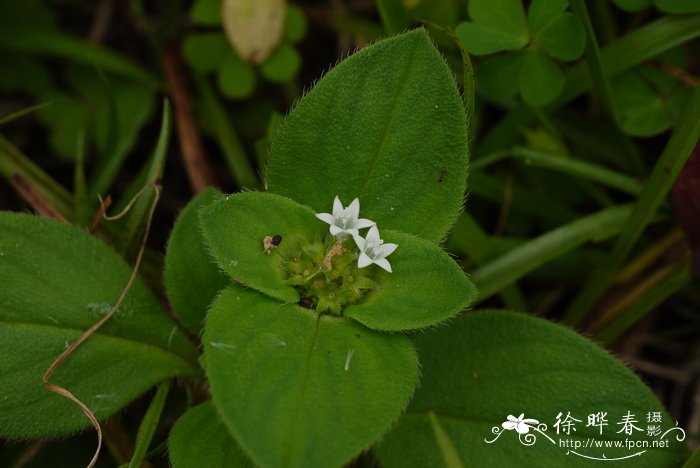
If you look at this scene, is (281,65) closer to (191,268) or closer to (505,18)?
(505,18)

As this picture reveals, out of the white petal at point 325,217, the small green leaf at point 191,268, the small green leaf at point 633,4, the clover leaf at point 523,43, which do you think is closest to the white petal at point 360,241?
the white petal at point 325,217

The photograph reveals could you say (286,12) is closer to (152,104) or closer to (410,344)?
(152,104)

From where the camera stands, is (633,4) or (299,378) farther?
(633,4)

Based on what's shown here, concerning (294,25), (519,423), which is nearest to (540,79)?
(294,25)

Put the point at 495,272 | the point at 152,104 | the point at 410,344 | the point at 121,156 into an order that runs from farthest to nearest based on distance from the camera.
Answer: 1. the point at 152,104
2. the point at 121,156
3. the point at 495,272
4. the point at 410,344

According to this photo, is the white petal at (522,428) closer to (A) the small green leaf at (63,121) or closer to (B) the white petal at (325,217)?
(B) the white petal at (325,217)

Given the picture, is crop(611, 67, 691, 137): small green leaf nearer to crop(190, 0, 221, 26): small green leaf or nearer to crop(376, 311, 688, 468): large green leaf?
crop(376, 311, 688, 468): large green leaf

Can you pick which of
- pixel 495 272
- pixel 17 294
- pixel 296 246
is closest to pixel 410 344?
pixel 296 246
